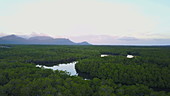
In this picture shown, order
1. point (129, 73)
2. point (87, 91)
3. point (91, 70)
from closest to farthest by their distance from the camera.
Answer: point (87, 91), point (129, 73), point (91, 70)

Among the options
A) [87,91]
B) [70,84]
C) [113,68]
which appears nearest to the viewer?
[87,91]

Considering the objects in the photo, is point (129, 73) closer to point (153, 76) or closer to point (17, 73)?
point (153, 76)

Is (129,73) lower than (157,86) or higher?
higher

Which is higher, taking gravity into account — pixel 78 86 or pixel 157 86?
pixel 78 86

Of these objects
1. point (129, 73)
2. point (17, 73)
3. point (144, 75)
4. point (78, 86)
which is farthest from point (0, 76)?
point (144, 75)

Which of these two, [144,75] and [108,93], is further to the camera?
[144,75]

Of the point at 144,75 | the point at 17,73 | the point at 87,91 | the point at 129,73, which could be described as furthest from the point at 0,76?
the point at 144,75

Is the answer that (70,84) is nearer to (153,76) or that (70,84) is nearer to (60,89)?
(60,89)

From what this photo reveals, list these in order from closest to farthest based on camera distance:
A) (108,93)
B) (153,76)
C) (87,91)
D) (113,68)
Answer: (108,93), (87,91), (153,76), (113,68)

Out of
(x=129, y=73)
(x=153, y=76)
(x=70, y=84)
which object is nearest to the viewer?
(x=70, y=84)
